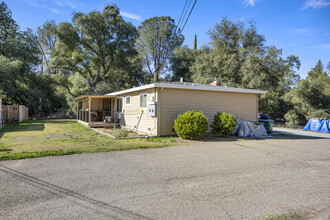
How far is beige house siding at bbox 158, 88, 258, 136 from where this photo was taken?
9.96m

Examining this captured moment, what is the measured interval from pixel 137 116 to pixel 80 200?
8891 millimetres

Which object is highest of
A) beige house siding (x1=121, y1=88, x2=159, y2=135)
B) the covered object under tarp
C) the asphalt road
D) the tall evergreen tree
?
the tall evergreen tree

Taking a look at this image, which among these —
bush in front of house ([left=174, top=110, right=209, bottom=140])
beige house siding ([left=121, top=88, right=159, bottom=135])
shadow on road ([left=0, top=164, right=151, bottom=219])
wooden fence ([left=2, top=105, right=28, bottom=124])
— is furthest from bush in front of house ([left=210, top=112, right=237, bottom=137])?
wooden fence ([left=2, top=105, right=28, bottom=124])

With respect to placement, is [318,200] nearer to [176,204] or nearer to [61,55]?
[176,204]

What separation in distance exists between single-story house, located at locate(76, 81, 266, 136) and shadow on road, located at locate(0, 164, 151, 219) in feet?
20.5

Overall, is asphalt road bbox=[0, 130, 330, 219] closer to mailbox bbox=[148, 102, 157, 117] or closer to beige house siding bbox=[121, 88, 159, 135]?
mailbox bbox=[148, 102, 157, 117]

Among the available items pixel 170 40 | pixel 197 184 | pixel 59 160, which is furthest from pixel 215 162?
pixel 170 40

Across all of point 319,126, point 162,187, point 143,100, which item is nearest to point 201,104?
point 143,100

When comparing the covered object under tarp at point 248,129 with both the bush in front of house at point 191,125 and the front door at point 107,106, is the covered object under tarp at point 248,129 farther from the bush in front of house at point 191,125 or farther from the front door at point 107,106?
the front door at point 107,106

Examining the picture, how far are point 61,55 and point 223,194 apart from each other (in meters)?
28.2

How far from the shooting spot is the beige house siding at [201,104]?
9961mm

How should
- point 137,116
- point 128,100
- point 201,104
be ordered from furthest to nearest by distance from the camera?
point 128,100, point 137,116, point 201,104

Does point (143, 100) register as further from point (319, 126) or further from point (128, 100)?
point (319, 126)

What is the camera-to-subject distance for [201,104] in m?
10.9
